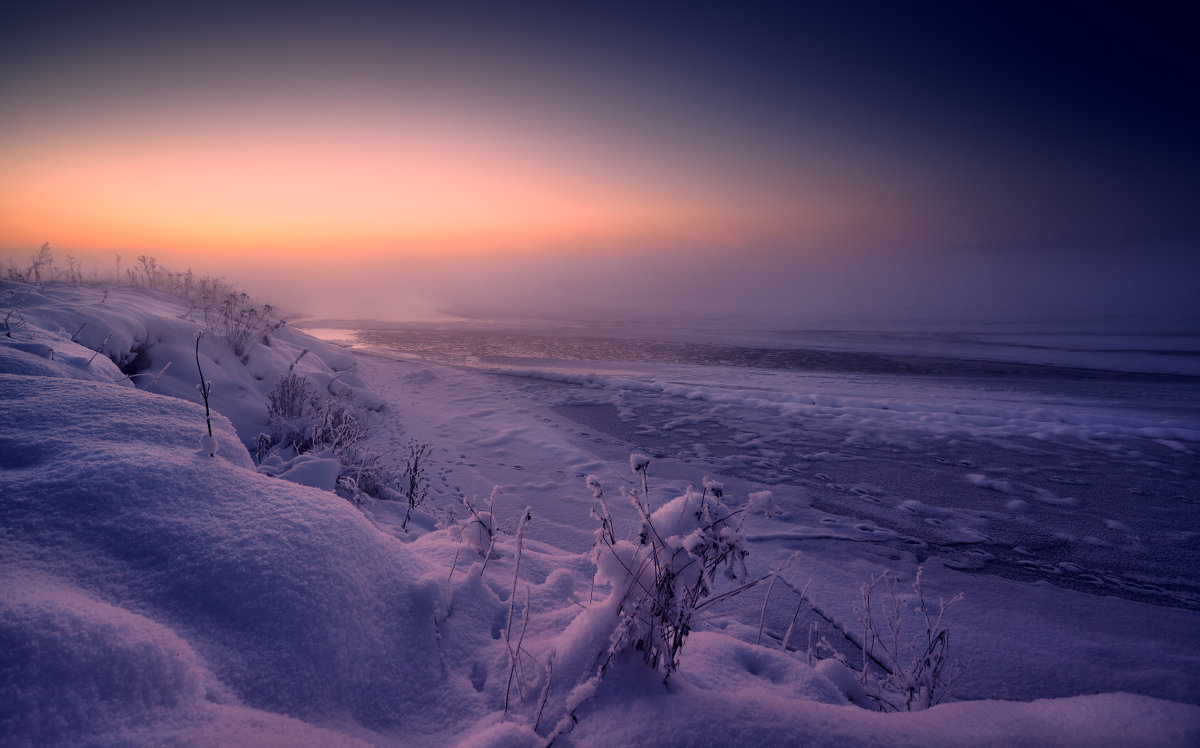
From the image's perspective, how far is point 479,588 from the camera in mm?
2164

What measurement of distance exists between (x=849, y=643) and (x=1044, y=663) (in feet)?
3.21

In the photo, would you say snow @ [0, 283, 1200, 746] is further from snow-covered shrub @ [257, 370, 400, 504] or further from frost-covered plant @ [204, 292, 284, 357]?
frost-covered plant @ [204, 292, 284, 357]

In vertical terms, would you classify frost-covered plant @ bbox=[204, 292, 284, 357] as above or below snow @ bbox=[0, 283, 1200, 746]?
above

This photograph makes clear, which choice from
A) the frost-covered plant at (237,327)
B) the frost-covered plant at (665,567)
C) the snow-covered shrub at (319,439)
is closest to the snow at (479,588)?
the frost-covered plant at (665,567)

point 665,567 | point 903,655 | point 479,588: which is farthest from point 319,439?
point 903,655

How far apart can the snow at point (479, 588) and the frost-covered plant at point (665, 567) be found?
30 mm

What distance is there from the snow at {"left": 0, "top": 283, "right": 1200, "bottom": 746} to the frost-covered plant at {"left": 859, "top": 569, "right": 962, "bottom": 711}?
0.16m

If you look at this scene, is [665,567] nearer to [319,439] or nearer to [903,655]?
[903,655]

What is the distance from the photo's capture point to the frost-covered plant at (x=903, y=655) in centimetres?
177

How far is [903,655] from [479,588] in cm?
230

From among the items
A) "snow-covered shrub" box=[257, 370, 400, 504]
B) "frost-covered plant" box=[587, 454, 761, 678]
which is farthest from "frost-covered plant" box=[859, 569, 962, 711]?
"snow-covered shrub" box=[257, 370, 400, 504]

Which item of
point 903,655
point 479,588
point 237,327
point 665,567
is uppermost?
point 237,327

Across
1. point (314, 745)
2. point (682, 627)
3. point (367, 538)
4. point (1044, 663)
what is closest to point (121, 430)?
point (367, 538)

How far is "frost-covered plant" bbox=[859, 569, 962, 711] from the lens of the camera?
1.77 m
